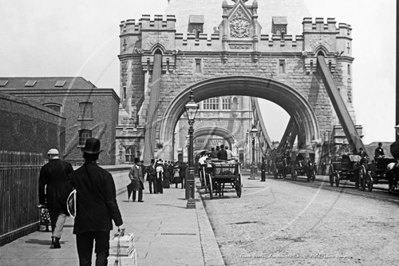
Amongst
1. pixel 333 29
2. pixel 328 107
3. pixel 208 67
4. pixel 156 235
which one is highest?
pixel 333 29

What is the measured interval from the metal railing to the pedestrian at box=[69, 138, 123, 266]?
2947 millimetres

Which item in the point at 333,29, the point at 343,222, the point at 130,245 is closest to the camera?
the point at 130,245

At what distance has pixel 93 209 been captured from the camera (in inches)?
204

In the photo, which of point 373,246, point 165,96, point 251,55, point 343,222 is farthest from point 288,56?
point 373,246

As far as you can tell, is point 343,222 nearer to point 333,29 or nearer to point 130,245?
point 130,245

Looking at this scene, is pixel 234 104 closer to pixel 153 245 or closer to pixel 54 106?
pixel 54 106

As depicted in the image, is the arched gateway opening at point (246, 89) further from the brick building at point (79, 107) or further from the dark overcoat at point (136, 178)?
the dark overcoat at point (136, 178)

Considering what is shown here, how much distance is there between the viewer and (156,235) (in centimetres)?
873

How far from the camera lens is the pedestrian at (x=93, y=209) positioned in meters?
5.17

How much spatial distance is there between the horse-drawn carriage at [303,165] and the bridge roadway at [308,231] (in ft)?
43.1

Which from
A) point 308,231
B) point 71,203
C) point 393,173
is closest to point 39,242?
point 71,203

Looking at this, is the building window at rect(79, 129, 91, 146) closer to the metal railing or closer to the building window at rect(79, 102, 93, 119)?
the building window at rect(79, 102, 93, 119)

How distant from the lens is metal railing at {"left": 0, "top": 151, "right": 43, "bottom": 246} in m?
7.89

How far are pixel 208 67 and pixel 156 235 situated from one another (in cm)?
2832
